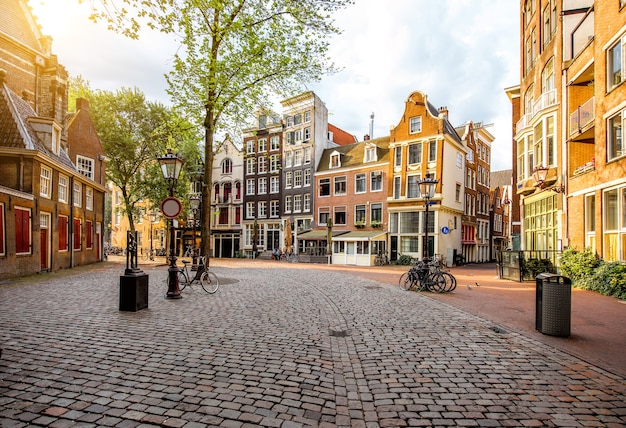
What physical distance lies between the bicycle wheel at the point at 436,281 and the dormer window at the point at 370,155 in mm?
22780

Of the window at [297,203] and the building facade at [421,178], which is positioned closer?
the building facade at [421,178]

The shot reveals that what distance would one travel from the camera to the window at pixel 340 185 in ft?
118

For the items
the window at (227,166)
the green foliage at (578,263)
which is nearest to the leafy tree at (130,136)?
the window at (227,166)

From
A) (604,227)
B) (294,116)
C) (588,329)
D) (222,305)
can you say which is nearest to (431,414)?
(588,329)

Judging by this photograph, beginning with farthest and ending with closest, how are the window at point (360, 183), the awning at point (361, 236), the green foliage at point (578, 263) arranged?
the window at point (360, 183)
the awning at point (361, 236)
the green foliage at point (578, 263)

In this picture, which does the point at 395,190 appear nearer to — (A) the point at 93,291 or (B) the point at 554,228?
(B) the point at 554,228

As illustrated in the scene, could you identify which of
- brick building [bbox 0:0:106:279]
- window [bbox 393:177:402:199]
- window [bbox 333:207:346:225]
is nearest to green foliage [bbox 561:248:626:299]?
window [bbox 393:177:402:199]

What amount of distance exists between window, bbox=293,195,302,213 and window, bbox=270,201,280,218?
250 cm

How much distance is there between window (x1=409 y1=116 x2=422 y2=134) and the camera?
3109cm

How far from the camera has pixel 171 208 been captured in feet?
32.8

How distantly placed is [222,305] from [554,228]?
55.3ft

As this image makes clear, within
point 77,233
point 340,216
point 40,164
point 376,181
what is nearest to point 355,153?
point 376,181

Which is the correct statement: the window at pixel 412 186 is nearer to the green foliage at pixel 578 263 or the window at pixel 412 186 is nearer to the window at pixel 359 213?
the window at pixel 359 213

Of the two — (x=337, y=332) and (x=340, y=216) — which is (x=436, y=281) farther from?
(x=340, y=216)
